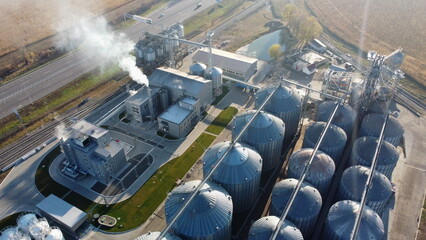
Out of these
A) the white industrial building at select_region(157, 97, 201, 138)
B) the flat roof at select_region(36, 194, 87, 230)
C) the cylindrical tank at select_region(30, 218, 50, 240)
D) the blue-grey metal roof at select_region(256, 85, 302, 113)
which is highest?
the blue-grey metal roof at select_region(256, 85, 302, 113)

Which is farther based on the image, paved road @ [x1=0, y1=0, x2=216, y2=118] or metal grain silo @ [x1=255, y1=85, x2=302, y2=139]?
paved road @ [x1=0, y1=0, x2=216, y2=118]

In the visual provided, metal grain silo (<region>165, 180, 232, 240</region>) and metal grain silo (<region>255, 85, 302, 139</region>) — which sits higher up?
metal grain silo (<region>255, 85, 302, 139</region>)

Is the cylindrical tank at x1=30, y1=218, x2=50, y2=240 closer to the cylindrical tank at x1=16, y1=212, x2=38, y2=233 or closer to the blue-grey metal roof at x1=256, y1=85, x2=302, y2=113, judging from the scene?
the cylindrical tank at x1=16, y1=212, x2=38, y2=233

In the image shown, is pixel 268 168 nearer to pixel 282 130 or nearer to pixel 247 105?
pixel 282 130

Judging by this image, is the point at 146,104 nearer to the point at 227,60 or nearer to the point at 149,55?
the point at 149,55

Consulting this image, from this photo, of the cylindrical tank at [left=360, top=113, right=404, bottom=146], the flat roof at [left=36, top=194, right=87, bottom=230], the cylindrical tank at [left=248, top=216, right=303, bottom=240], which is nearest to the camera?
the cylindrical tank at [left=248, top=216, right=303, bottom=240]

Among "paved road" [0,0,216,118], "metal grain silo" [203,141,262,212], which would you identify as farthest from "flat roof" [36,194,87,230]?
"paved road" [0,0,216,118]

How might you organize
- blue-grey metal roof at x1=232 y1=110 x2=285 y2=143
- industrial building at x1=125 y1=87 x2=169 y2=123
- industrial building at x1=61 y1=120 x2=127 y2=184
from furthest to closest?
1. industrial building at x1=125 y1=87 x2=169 y2=123
2. industrial building at x1=61 y1=120 x2=127 y2=184
3. blue-grey metal roof at x1=232 y1=110 x2=285 y2=143
